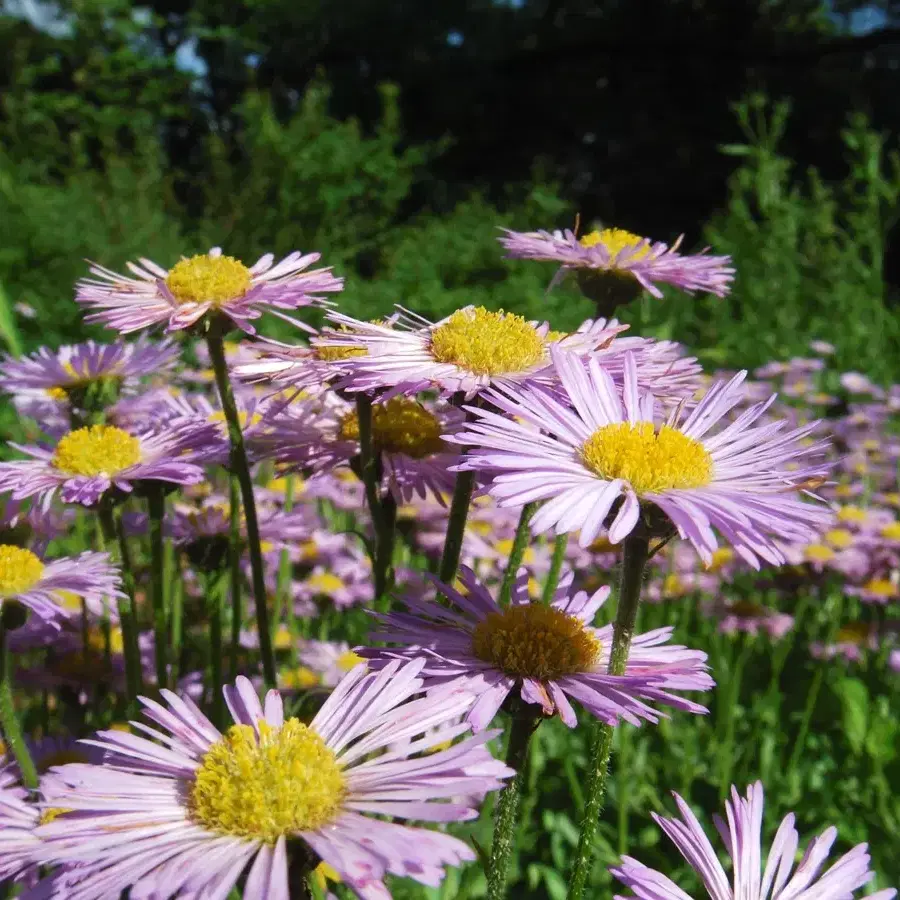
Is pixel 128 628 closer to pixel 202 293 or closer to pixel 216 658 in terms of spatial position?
pixel 216 658

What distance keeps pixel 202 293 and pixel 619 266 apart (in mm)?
500

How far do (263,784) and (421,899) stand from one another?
0.87 meters

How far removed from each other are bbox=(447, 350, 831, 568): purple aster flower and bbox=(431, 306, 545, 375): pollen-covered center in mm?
50

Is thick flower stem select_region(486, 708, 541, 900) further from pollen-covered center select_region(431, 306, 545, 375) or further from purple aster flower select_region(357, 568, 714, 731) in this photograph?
pollen-covered center select_region(431, 306, 545, 375)

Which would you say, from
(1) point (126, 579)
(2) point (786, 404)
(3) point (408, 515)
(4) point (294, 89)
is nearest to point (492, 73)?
(4) point (294, 89)

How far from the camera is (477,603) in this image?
80 centimetres

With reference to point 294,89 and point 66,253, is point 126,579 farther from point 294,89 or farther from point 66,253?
point 294,89

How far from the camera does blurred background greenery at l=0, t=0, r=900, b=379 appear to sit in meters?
4.94

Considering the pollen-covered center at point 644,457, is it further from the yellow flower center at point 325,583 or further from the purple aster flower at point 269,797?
the yellow flower center at point 325,583

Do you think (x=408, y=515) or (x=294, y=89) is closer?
(x=408, y=515)

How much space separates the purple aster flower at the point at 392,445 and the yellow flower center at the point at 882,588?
144cm

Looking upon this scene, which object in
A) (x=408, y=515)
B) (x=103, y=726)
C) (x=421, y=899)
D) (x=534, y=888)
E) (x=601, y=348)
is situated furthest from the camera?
(x=408, y=515)

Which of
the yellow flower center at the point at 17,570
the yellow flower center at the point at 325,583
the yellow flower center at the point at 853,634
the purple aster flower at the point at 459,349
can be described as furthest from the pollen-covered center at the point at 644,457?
the yellow flower center at the point at 853,634

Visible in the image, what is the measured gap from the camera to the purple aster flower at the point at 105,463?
36.8 inches
